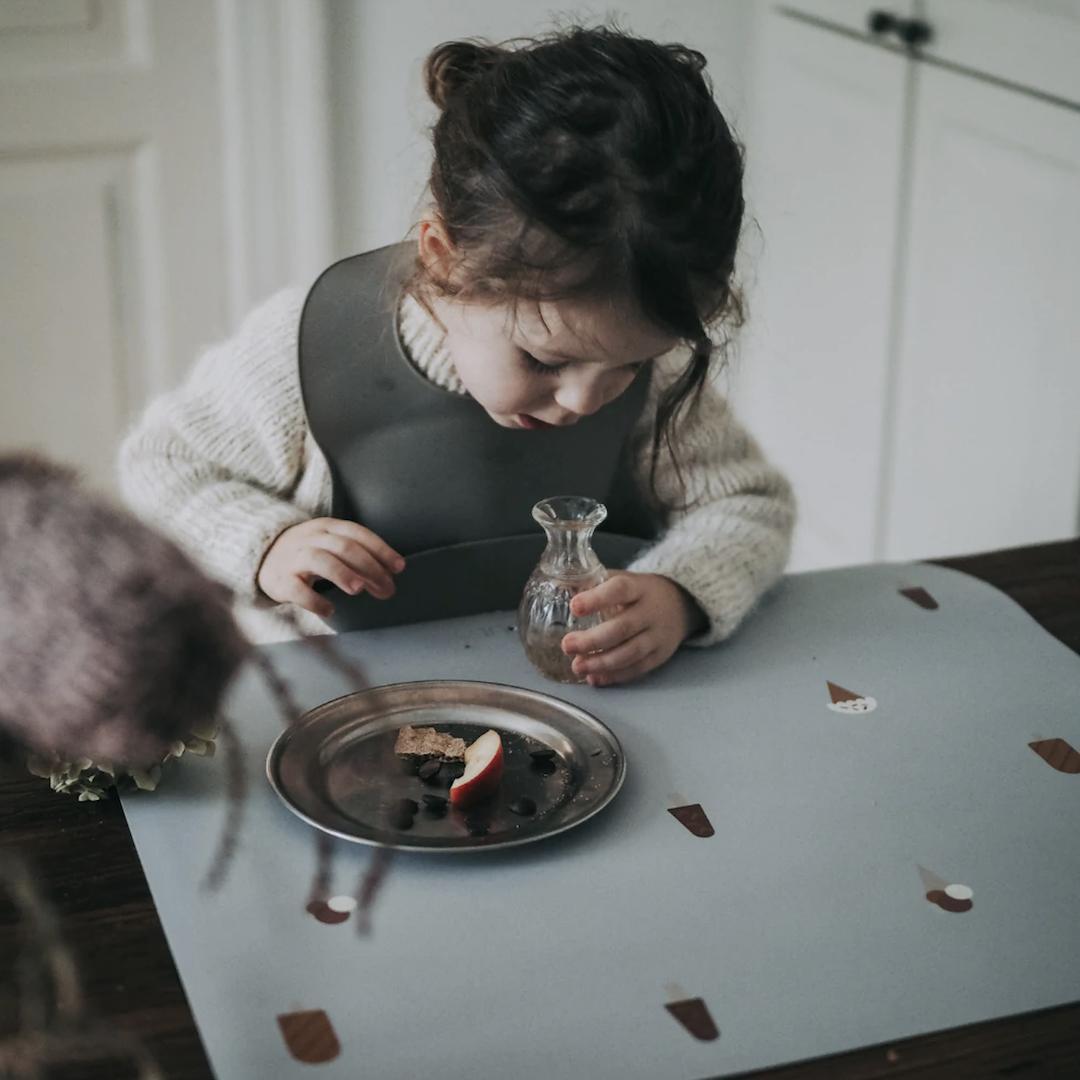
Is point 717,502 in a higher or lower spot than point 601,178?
lower

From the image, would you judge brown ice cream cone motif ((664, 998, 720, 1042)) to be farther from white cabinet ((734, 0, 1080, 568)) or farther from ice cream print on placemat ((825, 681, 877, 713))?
white cabinet ((734, 0, 1080, 568))

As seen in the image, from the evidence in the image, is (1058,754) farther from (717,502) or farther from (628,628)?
(717,502)

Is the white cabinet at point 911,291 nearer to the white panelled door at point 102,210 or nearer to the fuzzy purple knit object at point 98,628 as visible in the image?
the white panelled door at point 102,210

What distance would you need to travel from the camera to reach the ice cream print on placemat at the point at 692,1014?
2.12 feet

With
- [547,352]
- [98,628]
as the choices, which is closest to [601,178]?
[547,352]

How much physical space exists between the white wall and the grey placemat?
1.46 m

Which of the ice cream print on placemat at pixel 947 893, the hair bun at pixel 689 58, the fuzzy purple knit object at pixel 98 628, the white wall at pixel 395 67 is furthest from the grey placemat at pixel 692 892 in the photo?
the white wall at pixel 395 67

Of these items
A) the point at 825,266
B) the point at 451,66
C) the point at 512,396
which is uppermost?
the point at 451,66

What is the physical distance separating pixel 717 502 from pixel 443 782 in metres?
0.44

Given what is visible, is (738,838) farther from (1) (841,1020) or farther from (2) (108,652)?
(2) (108,652)

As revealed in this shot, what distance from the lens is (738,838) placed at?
2.59ft

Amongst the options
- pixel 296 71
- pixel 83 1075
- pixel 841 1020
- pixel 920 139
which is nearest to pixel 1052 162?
pixel 920 139

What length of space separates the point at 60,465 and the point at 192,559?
55 millimetres

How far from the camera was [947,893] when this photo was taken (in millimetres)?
749
